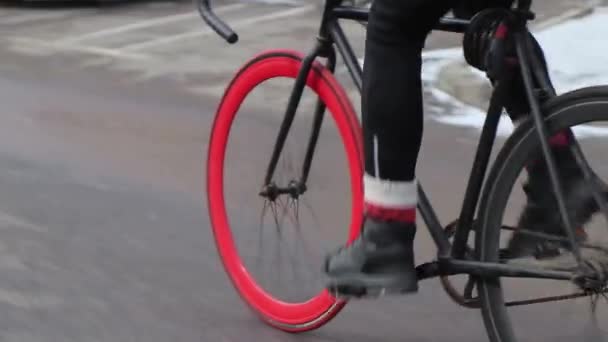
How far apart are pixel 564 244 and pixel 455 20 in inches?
26.4

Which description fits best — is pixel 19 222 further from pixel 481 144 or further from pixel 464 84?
pixel 464 84

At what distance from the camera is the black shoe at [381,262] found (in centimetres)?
272

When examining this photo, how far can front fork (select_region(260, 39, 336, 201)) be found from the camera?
3170mm

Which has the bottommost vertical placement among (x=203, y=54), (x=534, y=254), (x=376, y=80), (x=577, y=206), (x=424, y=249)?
(x=203, y=54)

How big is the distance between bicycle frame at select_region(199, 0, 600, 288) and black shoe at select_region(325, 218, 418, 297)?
14cm

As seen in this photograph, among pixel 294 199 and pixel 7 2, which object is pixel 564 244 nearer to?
pixel 294 199

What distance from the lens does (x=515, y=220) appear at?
2725 millimetres

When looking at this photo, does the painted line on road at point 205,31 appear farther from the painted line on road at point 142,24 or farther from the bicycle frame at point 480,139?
the bicycle frame at point 480,139

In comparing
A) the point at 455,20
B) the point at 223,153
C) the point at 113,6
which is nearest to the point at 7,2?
the point at 113,6

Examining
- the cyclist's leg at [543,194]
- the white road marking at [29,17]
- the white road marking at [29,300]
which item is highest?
the cyclist's leg at [543,194]

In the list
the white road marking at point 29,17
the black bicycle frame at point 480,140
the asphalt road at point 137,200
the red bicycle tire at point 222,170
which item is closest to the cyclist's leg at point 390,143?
the black bicycle frame at point 480,140

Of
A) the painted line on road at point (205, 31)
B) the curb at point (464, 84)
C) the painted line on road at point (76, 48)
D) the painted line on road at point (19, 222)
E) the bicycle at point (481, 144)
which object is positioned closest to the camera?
the bicycle at point (481, 144)

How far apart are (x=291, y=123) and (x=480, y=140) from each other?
825 millimetres

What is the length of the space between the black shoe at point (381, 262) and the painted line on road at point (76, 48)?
260 inches
